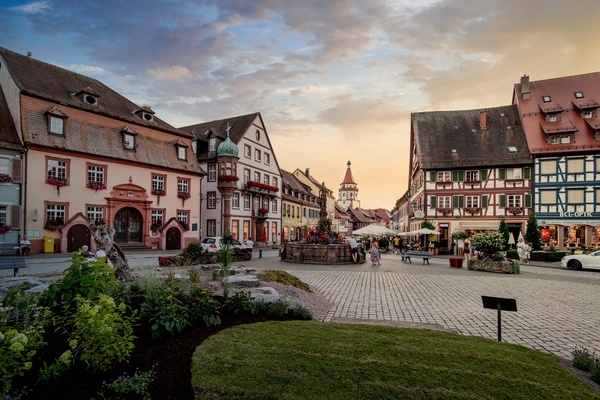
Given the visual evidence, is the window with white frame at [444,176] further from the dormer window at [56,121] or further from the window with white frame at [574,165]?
the dormer window at [56,121]

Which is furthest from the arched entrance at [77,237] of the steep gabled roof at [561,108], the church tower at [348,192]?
the church tower at [348,192]

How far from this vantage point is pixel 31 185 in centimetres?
2416

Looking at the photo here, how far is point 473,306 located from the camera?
33.1ft

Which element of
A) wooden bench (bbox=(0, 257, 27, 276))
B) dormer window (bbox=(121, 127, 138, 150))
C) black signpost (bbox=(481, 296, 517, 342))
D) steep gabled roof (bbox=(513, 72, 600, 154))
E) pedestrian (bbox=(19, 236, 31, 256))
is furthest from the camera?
steep gabled roof (bbox=(513, 72, 600, 154))

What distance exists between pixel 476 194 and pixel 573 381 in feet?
122

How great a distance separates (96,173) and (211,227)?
50.4 ft

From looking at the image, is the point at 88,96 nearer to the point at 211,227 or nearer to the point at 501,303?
the point at 211,227

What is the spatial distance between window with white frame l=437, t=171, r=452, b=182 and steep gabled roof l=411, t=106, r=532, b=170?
76 centimetres

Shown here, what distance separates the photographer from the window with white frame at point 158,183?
3236cm

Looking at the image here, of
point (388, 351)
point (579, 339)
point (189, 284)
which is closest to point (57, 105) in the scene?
point (189, 284)

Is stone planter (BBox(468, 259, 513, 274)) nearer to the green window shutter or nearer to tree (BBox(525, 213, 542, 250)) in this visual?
tree (BBox(525, 213, 542, 250))

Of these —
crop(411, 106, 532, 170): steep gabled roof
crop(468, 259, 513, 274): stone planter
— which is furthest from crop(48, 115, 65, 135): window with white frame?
crop(411, 106, 532, 170): steep gabled roof

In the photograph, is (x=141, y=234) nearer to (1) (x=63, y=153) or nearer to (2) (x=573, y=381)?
(1) (x=63, y=153)

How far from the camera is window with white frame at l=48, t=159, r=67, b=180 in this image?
82.5 feet
